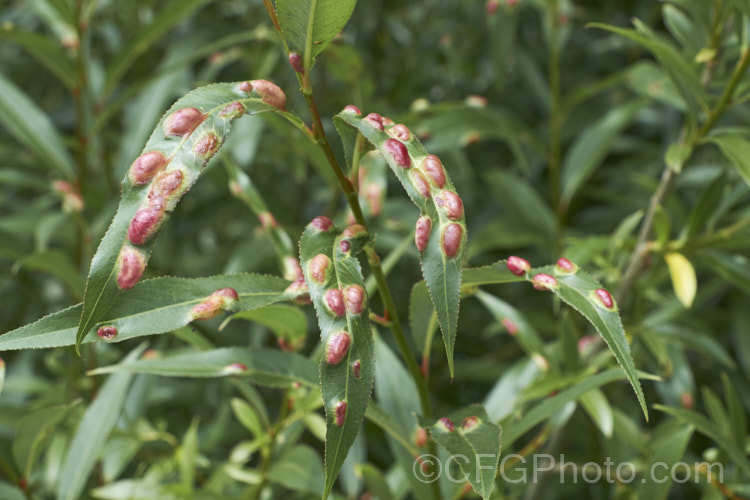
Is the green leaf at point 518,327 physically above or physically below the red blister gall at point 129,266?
below

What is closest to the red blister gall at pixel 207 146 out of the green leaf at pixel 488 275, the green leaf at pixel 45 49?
the green leaf at pixel 488 275

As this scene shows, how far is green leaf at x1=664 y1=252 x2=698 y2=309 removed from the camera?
748mm

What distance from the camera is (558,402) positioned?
614 mm

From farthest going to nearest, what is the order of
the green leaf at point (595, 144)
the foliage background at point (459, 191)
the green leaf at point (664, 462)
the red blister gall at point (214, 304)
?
1. the green leaf at point (595, 144)
2. the foliage background at point (459, 191)
3. the green leaf at point (664, 462)
4. the red blister gall at point (214, 304)

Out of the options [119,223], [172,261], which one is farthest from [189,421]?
[119,223]

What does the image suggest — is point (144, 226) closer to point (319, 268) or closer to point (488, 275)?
point (319, 268)

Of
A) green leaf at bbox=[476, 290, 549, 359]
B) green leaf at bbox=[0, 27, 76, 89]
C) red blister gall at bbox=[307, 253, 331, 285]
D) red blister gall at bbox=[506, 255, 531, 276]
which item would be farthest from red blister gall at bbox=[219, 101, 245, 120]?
green leaf at bbox=[0, 27, 76, 89]

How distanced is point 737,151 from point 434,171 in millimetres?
431

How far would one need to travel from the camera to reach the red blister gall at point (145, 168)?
15.9 inches

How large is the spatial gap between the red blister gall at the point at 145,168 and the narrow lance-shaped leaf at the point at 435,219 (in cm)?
13

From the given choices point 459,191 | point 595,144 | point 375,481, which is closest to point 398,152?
point 375,481

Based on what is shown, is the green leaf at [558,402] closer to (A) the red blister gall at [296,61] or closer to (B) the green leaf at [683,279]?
(B) the green leaf at [683,279]

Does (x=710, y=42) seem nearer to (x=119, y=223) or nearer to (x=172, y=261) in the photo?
(x=119, y=223)

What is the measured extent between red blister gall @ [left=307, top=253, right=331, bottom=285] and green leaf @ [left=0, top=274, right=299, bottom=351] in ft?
0.27
